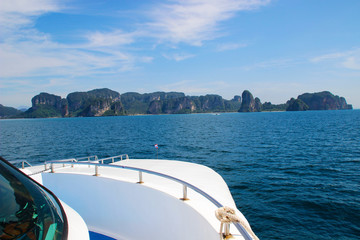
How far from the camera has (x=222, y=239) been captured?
2900mm

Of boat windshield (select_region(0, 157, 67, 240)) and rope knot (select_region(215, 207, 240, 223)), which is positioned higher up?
boat windshield (select_region(0, 157, 67, 240))

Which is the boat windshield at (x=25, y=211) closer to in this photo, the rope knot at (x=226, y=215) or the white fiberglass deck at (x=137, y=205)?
the rope knot at (x=226, y=215)

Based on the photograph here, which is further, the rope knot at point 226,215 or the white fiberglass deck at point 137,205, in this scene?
the white fiberglass deck at point 137,205

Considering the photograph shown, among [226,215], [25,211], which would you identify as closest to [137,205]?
[226,215]

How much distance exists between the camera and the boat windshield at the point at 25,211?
155cm

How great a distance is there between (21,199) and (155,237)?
347 cm

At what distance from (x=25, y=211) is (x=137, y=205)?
3449 mm

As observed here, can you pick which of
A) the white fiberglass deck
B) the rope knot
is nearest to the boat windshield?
the rope knot

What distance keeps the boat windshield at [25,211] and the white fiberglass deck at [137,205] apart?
245 centimetres

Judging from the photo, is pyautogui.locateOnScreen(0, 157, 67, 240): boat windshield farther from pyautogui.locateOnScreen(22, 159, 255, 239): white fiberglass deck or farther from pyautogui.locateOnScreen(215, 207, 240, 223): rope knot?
pyautogui.locateOnScreen(22, 159, 255, 239): white fiberglass deck

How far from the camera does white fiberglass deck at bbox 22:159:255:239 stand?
4.08 m

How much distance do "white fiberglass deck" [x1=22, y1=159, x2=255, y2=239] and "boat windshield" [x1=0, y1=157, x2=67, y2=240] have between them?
2452 mm

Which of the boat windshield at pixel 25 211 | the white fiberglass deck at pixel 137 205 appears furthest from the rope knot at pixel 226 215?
the boat windshield at pixel 25 211

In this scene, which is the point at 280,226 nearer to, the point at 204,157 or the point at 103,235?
the point at 103,235
